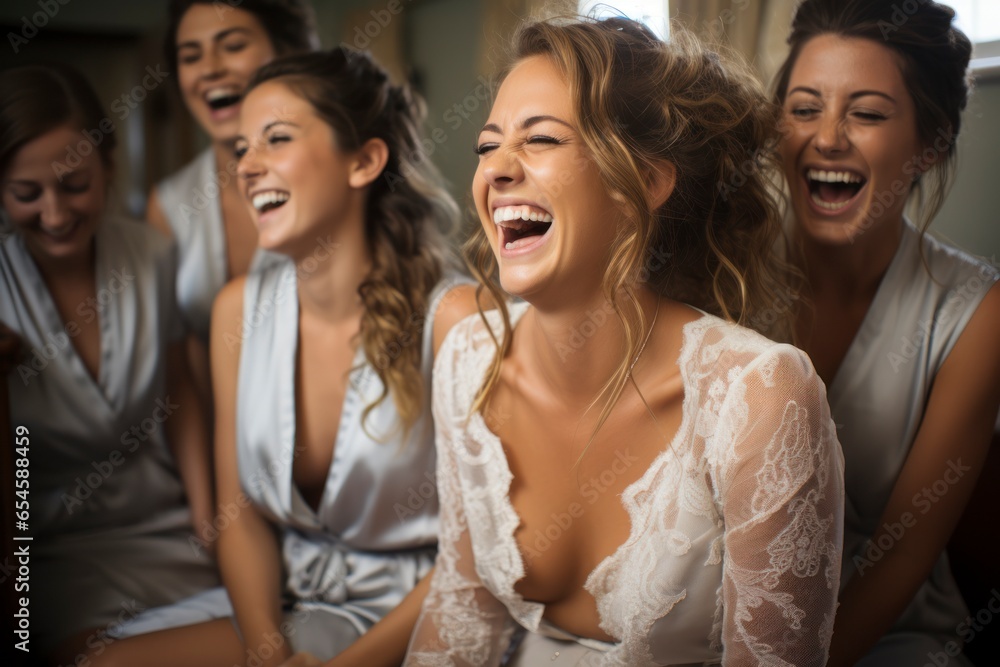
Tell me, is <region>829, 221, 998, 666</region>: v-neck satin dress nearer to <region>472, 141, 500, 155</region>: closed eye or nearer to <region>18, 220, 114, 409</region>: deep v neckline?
<region>472, 141, 500, 155</region>: closed eye

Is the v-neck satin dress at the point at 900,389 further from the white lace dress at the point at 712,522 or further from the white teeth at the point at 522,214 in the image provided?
the white teeth at the point at 522,214

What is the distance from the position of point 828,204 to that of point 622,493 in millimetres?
550

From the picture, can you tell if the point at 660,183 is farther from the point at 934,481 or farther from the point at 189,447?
the point at 189,447

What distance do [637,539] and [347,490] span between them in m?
0.58

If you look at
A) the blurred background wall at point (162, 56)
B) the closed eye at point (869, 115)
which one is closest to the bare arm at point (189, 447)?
the blurred background wall at point (162, 56)

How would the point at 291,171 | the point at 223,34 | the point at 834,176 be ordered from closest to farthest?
1. the point at 834,176
2. the point at 291,171
3. the point at 223,34

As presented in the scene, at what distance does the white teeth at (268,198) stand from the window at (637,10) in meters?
0.60

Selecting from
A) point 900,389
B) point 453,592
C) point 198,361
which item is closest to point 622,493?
point 453,592

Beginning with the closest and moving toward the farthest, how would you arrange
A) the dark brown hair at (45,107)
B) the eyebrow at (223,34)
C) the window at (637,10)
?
the window at (637,10), the dark brown hair at (45,107), the eyebrow at (223,34)

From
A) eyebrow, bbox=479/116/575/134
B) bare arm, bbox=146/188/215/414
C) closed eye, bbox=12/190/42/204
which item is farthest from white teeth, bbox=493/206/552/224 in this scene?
closed eye, bbox=12/190/42/204

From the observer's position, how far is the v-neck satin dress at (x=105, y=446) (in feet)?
4.68

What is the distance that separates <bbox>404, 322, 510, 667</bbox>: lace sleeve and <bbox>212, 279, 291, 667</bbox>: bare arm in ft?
1.07

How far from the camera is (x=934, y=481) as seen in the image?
3.91ft

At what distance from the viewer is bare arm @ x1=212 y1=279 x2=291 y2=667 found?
4.78ft
